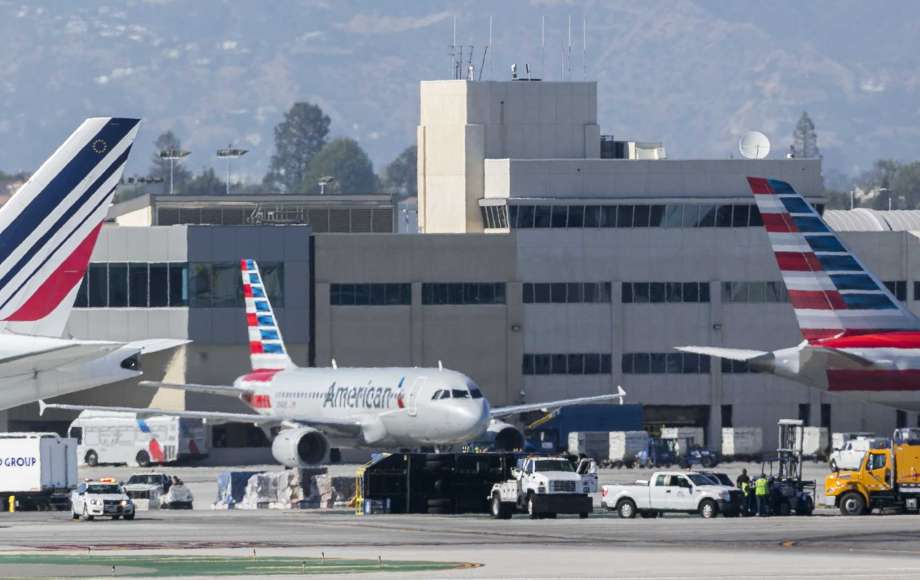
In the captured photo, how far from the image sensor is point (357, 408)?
98125mm

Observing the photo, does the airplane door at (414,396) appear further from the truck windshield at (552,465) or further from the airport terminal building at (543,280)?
the airport terminal building at (543,280)

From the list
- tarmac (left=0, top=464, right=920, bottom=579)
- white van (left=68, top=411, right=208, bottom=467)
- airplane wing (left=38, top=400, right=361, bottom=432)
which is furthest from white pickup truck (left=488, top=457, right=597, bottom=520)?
white van (left=68, top=411, right=208, bottom=467)

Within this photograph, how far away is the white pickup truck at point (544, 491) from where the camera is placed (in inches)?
2721

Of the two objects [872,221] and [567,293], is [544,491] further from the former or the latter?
[872,221]

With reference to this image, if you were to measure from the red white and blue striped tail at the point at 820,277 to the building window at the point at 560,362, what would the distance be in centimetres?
4499

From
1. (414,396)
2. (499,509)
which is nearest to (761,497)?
(499,509)

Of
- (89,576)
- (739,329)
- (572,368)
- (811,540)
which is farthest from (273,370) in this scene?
(89,576)

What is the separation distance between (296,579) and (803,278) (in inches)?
1653

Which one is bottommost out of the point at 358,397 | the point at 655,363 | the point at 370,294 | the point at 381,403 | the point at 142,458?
the point at 142,458

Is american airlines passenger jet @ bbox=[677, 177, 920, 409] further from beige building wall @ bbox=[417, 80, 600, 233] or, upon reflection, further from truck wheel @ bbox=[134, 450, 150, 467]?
beige building wall @ bbox=[417, 80, 600, 233]

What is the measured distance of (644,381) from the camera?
128 meters

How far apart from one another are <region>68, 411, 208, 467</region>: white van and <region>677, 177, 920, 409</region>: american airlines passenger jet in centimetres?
4356

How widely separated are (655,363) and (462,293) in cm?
1305

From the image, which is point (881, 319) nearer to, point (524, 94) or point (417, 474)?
point (417, 474)
